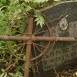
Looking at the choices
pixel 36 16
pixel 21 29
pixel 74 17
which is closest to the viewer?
pixel 36 16

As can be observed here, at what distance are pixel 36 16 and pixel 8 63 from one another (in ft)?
2.89

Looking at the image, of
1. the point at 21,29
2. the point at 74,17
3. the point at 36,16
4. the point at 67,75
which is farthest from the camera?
the point at 67,75

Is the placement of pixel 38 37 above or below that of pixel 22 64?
above

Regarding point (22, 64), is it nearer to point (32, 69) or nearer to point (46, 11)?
point (32, 69)

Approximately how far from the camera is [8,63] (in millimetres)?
3924

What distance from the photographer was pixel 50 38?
362 cm

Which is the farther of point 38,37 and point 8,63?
point 8,63

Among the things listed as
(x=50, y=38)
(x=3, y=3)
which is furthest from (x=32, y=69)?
(x=3, y=3)

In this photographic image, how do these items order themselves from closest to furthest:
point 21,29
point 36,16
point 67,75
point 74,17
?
point 36,16
point 21,29
point 74,17
point 67,75

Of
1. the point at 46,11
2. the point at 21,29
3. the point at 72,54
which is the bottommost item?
the point at 72,54

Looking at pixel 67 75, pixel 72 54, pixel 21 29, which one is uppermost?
pixel 21 29

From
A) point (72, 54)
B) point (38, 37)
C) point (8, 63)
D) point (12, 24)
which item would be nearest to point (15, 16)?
point (12, 24)

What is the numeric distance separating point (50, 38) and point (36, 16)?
1.20 feet

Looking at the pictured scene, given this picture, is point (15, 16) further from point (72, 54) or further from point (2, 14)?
point (72, 54)
